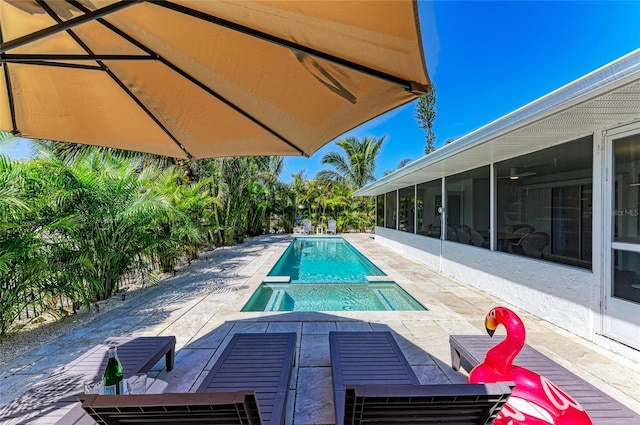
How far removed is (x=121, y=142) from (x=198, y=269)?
5567 mm

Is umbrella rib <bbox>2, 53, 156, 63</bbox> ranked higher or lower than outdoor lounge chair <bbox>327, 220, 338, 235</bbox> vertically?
higher

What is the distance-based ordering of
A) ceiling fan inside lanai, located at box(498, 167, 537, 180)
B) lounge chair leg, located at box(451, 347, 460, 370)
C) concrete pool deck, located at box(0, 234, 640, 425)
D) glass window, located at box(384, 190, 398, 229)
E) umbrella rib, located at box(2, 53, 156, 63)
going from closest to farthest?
umbrella rib, located at box(2, 53, 156, 63), concrete pool deck, located at box(0, 234, 640, 425), lounge chair leg, located at box(451, 347, 460, 370), ceiling fan inside lanai, located at box(498, 167, 537, 180), glass window, located at box(384, 190, 398, 229)

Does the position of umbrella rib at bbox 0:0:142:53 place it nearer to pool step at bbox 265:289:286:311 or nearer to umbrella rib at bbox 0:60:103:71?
umbrella rib at bbox 0:60:103:71

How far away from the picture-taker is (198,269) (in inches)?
321

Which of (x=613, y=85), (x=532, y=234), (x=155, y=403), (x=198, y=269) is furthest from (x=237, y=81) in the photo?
(x=198, y=269)

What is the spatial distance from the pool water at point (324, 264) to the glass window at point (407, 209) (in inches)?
78.3

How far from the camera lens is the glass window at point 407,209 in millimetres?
10654

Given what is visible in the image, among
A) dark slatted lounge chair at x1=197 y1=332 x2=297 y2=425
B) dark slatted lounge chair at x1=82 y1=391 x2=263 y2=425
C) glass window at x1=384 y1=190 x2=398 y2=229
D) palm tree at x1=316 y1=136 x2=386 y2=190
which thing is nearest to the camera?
dark slatted lounge chair at x1=82 y1=391 x2=263 y2=425

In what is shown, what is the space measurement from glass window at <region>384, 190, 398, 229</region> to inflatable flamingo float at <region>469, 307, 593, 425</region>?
11.1 m

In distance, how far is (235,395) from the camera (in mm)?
1195

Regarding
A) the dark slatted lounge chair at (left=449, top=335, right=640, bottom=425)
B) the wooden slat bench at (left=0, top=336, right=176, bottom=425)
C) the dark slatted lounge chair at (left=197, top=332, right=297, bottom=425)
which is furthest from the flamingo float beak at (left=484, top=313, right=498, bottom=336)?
the wooden slat bench at (left=0, top=336, right=176, bottom=425)

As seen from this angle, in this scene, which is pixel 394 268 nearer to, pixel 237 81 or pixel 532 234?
pixel 532 234

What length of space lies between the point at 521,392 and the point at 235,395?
1556mm

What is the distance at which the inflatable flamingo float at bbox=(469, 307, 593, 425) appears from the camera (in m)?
1.59
